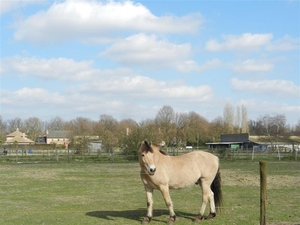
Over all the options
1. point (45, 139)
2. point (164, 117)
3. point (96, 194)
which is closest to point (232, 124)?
point (164, 117)

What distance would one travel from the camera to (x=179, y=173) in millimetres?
8820

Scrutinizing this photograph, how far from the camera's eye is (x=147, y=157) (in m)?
8.41

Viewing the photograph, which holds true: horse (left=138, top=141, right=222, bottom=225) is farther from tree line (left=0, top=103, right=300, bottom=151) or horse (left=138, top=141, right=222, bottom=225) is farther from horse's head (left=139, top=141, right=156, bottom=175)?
tree line (left=0, top=103, right=300, bottom=151)

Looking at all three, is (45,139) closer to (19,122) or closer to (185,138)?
(19,122)

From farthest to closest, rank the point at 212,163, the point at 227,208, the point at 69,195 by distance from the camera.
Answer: the point at 69,195 < the point at 227,208 < the point at 212,163

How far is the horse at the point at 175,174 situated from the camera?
8.55m

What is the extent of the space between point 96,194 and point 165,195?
6.60m

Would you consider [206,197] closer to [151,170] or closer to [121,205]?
[151,170]

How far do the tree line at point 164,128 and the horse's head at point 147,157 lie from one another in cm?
3086

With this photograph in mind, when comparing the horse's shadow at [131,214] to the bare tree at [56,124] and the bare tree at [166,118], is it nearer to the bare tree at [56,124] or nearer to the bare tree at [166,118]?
the bare tree at [166,118]

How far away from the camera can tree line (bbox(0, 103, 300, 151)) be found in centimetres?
4156

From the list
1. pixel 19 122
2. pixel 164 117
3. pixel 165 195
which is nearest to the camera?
pixel 165 195

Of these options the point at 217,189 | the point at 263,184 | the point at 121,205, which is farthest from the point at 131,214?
the point at 263,184

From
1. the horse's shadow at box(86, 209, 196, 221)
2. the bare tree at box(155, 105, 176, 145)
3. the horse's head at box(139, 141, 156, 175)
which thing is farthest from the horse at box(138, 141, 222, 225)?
the bare tree at box(155, 105, 176, 145)
